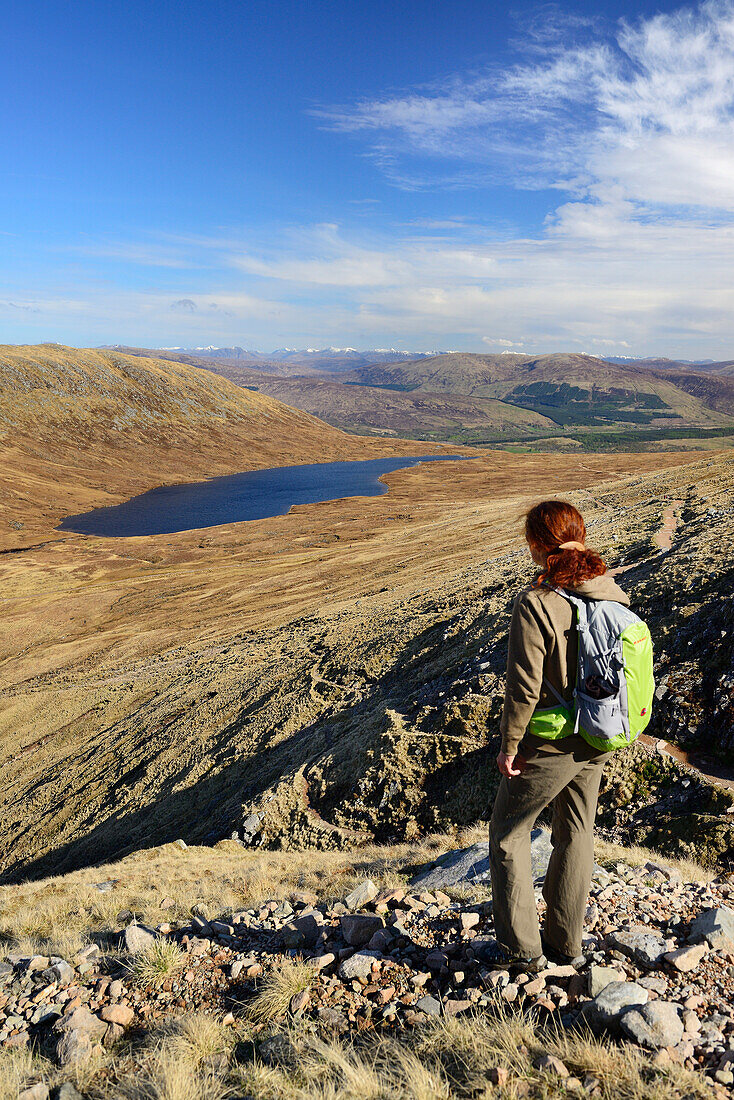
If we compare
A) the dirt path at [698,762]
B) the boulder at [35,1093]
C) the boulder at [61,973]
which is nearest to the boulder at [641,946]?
the dirt path at [698,762]

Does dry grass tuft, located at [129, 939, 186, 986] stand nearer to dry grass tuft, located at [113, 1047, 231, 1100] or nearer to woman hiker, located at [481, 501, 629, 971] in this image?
dry grass tuft, located at [113, 1047, 231, 1100]

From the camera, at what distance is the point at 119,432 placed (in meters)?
142

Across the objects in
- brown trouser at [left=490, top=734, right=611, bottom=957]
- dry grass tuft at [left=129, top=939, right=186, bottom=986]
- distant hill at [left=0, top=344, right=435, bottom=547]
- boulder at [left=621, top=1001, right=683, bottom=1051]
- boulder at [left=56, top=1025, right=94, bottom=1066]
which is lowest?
dry grass tuft at [left=129, top=939, right=186, bottom=986]

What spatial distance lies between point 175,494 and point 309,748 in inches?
4174

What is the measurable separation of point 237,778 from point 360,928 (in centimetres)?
995

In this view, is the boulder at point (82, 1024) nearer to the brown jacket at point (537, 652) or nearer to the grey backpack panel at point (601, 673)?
the brown jacket at point (537, 652)

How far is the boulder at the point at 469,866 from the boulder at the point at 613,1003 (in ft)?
6.65

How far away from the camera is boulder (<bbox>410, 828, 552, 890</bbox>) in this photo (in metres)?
5.78

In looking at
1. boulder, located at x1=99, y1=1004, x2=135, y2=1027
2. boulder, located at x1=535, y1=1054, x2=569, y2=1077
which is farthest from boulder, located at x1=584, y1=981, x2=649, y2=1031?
boulder, located at x1=99, y1=1004, x2=135, y2=1027

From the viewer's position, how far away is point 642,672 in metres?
3.54

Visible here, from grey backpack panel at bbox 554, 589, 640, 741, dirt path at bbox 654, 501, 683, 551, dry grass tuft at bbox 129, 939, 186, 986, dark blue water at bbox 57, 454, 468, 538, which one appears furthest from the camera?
dark blue water at bbox 57, 454, 468, 538

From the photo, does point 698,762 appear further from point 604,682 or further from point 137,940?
point 137,940

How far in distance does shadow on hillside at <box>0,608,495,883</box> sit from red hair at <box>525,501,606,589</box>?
8.21 m

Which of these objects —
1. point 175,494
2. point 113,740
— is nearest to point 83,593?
point 113,740
